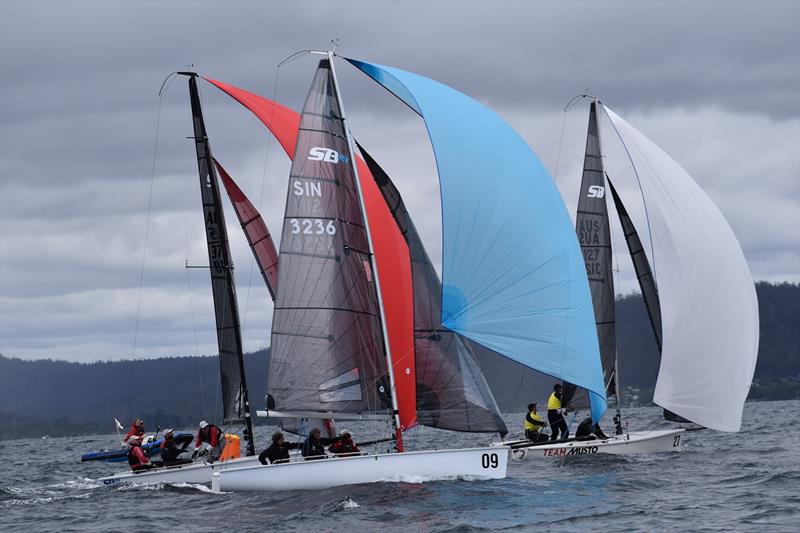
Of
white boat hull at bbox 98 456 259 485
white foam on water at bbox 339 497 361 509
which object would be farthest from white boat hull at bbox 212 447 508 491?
white boat hull at bbox 98 456 259 485

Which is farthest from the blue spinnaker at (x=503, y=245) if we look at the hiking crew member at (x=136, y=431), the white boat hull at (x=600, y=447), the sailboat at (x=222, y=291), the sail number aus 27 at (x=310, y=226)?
the hiking crew member at (x=136, y=431)

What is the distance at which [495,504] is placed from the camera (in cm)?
2191

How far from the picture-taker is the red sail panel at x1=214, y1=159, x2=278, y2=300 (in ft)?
97.0

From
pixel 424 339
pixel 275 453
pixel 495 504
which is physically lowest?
pixel 495 504

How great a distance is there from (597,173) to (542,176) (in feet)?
28.1

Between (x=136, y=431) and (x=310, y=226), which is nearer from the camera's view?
(x=310, y=226)

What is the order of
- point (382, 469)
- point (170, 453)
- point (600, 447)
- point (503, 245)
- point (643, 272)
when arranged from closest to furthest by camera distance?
point (382, 469) → point (503, 245) → point (170, 453) → point (600, 447) → point (643, 272)

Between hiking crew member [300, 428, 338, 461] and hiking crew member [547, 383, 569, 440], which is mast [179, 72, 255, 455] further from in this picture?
hiking crew member [547, 383, 569, 440]

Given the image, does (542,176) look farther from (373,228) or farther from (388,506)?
(388,506)

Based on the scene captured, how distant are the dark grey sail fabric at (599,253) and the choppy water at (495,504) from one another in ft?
10.4

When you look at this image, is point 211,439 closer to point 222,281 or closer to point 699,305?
point 222,281

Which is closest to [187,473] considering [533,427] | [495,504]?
[495,504]

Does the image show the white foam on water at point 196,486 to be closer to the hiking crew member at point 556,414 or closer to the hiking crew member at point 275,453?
the hiking crew member at point 275,453

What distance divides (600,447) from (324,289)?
9532 millimetres
